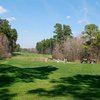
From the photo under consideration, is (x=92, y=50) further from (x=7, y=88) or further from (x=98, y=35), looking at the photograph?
(x=7, y=88)

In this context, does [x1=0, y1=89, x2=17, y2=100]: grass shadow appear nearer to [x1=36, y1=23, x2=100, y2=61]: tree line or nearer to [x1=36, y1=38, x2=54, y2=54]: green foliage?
[x1=36, y1=23, x2=100, y2=61]: tree line

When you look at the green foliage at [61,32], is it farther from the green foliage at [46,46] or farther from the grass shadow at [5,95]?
the grass shadow at [5,95]

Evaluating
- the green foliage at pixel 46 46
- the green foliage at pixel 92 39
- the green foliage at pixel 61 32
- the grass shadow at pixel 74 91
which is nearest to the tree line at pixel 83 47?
the green foliage at pixel 92 39

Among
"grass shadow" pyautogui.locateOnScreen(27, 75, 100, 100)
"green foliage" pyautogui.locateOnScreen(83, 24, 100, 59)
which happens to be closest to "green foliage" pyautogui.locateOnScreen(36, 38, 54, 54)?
"green foliage" pyautogui.locateOnScreen(83, 24, 100, 59)

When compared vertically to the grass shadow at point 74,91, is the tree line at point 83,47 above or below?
above

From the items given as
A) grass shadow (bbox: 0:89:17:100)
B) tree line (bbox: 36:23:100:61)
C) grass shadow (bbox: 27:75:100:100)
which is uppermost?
tree line (bbox: 36:23:100:61)

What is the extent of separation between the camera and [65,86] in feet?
33.0

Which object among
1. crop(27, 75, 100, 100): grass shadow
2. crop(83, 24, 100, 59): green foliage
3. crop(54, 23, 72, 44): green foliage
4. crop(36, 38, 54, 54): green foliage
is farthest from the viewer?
crop(36, 38, 54, 54): green foliage

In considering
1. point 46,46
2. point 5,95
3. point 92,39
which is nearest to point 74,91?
point 5,95

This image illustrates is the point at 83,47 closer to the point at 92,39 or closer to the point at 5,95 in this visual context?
the point at 92,39

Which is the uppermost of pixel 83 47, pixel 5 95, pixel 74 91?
pixel 83 47

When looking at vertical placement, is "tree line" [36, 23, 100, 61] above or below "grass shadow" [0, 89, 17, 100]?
above

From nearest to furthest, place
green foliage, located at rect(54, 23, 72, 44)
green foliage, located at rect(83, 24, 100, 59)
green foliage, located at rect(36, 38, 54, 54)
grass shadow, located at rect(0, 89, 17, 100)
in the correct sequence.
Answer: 1. grass shadow, located at rect(0, 89, 17, 100)
2. green foliage, located at rect(83, 24, 100, 59)
3. green foliage, located at rect(54, 23, 72, 44)
4. green foliage, located at rect(36, 38, 54, 54)

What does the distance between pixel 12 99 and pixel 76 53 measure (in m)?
56.4
